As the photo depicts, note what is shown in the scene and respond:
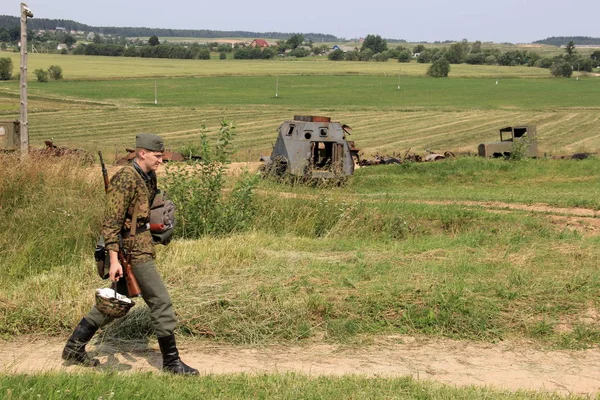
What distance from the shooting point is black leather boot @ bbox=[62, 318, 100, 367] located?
6.56m

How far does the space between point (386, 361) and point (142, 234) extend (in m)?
2.25

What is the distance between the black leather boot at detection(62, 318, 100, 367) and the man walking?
0.21 m

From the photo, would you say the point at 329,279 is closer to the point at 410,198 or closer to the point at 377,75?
the point at 410,198

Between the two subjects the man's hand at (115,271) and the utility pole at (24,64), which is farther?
the utility pole at (24,64)

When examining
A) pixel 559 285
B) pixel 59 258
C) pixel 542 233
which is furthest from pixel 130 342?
pixel 542 233

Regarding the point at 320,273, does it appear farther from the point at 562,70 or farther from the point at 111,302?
the point at 562,70

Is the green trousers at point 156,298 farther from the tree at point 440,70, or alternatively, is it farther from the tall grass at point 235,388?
the tree at point 440,70

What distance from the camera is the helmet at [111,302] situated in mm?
6336

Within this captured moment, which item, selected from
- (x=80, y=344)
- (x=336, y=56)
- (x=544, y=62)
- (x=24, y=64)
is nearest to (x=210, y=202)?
(x=80, y=344)

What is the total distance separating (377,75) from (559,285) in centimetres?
8777

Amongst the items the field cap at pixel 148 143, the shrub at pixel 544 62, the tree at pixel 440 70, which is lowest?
the field cap at pixel 148 143

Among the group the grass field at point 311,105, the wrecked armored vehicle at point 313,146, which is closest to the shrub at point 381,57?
the grass field at point 311,105

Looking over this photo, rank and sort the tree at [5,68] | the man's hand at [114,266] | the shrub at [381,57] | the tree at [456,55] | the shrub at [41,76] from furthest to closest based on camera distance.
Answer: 1. the tree at [456,55]
2. the shrub at [381,57]
3. the shrub at [41,76]
4. the tree at [5,68]
5. the man's hand at [114,266]

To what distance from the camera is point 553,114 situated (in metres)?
51.4
